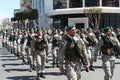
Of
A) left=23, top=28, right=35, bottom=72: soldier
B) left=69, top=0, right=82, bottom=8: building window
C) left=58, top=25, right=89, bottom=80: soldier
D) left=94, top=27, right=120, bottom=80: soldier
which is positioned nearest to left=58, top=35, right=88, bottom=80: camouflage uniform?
→ left=58, top=25, right=89, bottom=80: soldier

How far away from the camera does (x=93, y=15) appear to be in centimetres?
5847

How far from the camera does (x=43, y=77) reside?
569 inches

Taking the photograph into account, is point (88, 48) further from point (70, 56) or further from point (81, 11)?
point (81, 11)

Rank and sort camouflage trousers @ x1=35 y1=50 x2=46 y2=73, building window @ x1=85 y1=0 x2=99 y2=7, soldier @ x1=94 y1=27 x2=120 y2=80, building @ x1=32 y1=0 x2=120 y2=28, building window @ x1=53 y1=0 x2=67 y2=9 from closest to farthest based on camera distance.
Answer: soldier @ x1=94 y1=27 x2=120 y2=80 < camouflage trousers @ x1=35 y1=50 x2=46 y2=73 < building @ x1=32 y1=0 x2=120 y2=28 < building window @ x1=85 y1=0 x2=99 y2=7 < building window @ x1=53 y1=0 x2=67 y2=9

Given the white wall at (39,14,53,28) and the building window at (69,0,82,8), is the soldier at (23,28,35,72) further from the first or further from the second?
the white wall at (39,14,53,28)

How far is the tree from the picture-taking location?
187ft

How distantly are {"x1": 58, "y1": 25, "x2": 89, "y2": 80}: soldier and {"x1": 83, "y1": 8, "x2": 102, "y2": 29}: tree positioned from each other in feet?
157

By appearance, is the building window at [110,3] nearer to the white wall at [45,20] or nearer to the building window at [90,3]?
the building window at [90,3]

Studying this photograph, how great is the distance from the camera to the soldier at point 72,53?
9.12m

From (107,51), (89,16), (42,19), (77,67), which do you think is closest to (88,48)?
(107,51)

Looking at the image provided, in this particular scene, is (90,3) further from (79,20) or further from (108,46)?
(108,46)

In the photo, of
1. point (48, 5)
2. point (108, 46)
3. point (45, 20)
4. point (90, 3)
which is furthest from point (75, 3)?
point (108, 46)

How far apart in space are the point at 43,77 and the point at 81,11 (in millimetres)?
47359

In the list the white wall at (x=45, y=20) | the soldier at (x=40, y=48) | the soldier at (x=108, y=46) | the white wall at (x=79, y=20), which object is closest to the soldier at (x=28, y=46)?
the soldier at (x=40, y=48)
